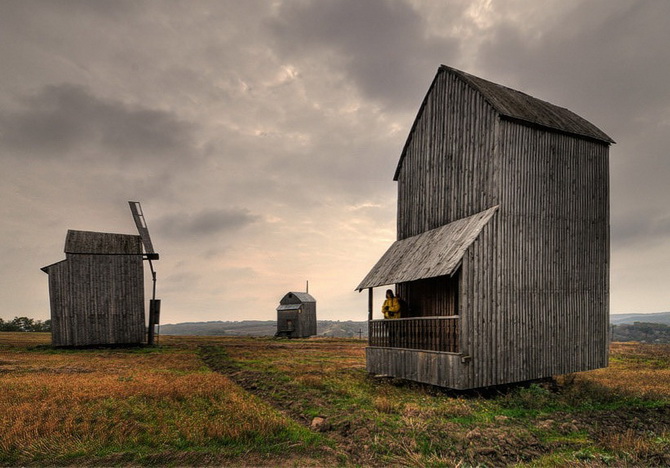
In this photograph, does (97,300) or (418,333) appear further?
(97,300)

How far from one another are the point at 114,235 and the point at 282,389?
2412cm

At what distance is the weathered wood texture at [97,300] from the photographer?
1130 inches

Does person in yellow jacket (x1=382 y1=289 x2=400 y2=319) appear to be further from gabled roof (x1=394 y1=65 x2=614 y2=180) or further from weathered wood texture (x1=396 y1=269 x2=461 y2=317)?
gabled roof (x1=394 y1=65 x2=614 y2=180)

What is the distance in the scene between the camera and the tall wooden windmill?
28.8m

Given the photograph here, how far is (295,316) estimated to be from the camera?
175ft

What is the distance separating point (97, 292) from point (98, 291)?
9cm

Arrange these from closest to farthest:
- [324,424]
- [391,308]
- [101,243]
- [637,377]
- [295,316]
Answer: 1. [324,424]
2. [391,308]
3. [637,377]
4. [101,243]
5. [295,316]

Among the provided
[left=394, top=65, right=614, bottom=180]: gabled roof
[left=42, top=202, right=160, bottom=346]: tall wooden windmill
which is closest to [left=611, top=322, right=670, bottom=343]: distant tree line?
[left=394, top=65, right=614, bottom=180]: gabled roof

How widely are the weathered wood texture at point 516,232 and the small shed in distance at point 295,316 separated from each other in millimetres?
37454

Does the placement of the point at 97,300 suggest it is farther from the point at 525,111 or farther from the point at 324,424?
the point at 525,111

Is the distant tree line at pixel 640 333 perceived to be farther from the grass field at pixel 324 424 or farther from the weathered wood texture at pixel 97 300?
the weathered wood texture at pixel 97 300

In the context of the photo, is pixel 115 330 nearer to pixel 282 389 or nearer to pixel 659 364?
pixel 282 389

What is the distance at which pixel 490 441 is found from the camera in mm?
8031

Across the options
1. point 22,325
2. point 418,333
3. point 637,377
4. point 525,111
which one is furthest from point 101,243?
point 22,325
